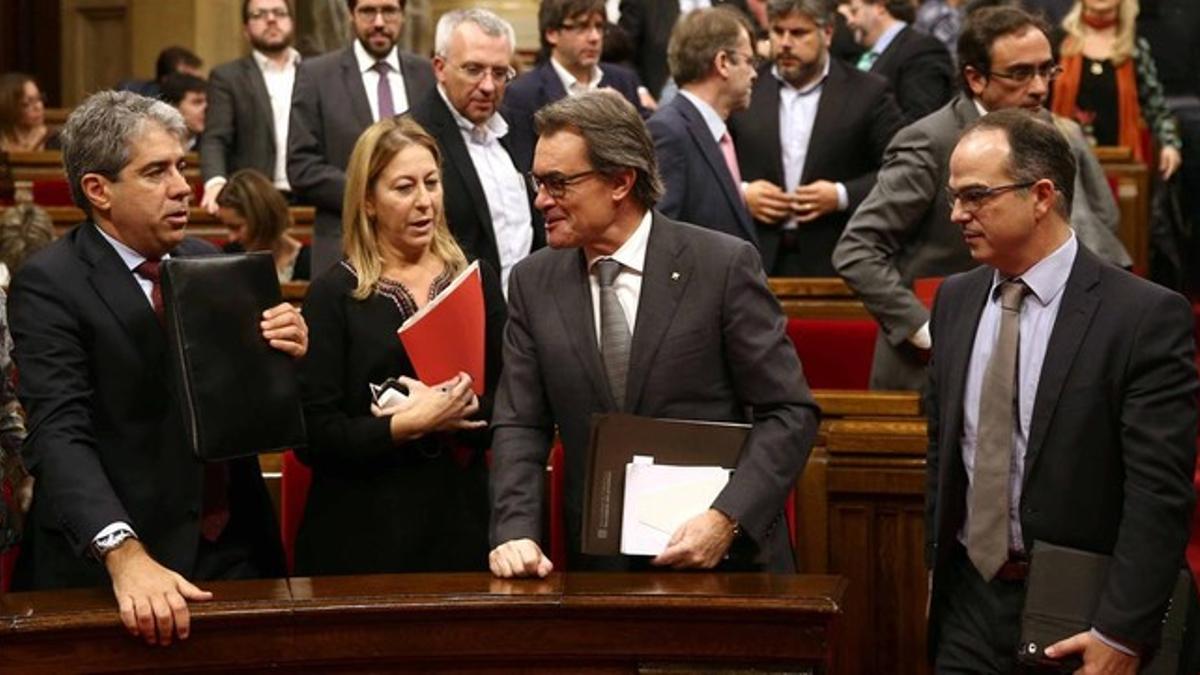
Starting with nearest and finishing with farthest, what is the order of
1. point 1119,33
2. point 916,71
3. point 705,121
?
point 705,121 < point 916,71 < point 1119,33

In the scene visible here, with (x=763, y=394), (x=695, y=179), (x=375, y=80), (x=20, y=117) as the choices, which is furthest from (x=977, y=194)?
(x=20, y=117)

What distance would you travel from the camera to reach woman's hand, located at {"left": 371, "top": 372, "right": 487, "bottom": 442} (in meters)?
3.78

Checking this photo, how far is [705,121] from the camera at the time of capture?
5.34m

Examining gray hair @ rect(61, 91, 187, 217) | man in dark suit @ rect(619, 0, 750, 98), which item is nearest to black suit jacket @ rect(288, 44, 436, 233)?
man in dark suit @ rect(619, 0, 750, 98)

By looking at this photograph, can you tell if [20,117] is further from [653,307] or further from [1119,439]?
[1119,439]

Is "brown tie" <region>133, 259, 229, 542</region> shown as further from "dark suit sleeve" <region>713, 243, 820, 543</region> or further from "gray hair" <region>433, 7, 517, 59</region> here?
"gray hair" <region>433, 7, 517, 59</region>

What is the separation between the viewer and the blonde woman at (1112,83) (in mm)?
7340

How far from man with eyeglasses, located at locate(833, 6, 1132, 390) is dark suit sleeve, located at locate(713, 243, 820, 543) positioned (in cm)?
101

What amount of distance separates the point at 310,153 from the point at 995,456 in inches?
125

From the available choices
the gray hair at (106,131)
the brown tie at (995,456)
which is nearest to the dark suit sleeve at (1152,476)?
the brown tie at (995,456)

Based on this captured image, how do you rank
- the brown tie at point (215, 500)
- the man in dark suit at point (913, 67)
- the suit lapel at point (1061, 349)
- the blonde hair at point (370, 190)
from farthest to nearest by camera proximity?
1. the man in dark suit at point (913, 67)
2. the blonde hair at point (370, 190)
3. the brown tie at point (215, 500)
4. the suit lapel at point (1061, 349)

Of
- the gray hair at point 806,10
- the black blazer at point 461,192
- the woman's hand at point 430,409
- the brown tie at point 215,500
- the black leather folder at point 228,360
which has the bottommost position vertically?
the brown tie at point 215,500

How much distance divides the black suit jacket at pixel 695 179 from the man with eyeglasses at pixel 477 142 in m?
0.39

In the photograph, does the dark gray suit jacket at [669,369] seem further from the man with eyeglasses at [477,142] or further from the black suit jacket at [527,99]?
the black suit jacket at [527,99]
